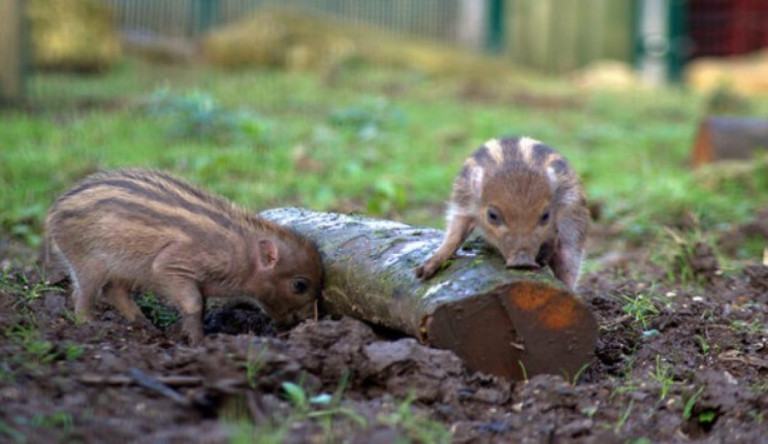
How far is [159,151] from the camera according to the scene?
34.7 feet

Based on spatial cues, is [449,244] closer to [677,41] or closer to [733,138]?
[733,138]

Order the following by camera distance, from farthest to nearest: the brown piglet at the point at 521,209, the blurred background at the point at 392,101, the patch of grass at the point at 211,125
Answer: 1. the patch of grass at the point at 211,125
2. the blurred background at the point at 392,101
3. the brown piglet at the point at 521,209

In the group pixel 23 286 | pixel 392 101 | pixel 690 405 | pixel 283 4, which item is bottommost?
pixel 392 101

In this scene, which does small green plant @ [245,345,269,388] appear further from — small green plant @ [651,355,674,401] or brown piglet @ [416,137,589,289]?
small green plant @ [651,355,674,401]

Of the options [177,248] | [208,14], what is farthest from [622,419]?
[208,14]

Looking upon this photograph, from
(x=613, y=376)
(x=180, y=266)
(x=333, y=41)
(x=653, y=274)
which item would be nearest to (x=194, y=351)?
(x=180, y=266)

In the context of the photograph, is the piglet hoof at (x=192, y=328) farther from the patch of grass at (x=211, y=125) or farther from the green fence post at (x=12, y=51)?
the green fence post at (x=12, y=51)

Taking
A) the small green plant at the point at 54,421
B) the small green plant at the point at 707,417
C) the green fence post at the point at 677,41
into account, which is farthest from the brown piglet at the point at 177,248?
the green fence post at the point at 677,41

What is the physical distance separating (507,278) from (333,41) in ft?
42.7

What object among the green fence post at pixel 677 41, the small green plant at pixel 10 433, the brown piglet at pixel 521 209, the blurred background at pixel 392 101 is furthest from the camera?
the green fence post at pixel 677 41

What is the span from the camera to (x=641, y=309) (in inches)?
231

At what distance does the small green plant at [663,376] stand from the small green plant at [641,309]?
52 centimetres

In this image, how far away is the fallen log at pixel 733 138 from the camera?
34.7 feet

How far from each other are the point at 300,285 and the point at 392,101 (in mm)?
9177
